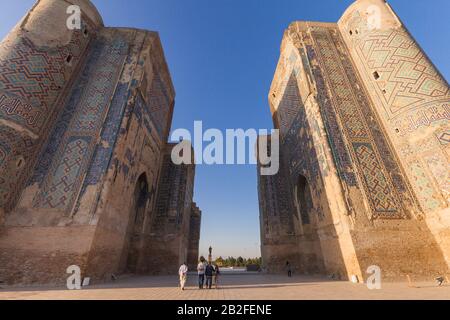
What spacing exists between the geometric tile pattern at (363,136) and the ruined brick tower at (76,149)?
779 cm

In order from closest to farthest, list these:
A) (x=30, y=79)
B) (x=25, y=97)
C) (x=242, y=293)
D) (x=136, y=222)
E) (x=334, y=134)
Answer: (x=242, y=293)
(x=25, y=97)
(x=30, y=79)
(x=334, y=134)
(x=136, y=222)

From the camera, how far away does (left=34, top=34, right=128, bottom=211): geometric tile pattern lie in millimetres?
6508

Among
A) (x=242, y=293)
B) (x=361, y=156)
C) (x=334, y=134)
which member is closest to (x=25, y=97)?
(x=242, y=293)

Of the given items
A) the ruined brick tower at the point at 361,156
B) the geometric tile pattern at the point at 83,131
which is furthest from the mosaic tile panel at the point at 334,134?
the geometric tile pattern at the point at 83,131

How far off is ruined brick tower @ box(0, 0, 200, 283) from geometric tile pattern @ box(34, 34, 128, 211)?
0.10 ft

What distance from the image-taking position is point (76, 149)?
288 inches

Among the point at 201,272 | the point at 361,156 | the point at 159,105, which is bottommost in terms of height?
the point at 201,272

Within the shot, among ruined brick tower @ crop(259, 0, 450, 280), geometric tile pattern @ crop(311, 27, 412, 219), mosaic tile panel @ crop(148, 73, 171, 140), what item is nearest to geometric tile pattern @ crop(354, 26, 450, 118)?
ruined brick tower @ crop(259, 0, 450, 280)

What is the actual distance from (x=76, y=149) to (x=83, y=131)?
74 cm

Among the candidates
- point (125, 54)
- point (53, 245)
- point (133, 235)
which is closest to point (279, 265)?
point (133, 235)

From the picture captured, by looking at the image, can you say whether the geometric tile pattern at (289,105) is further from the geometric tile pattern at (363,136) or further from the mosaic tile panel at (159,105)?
the mosaic tile panel at (159,105)

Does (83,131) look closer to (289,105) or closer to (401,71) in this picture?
(289,105)

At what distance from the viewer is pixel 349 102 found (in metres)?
8.98
